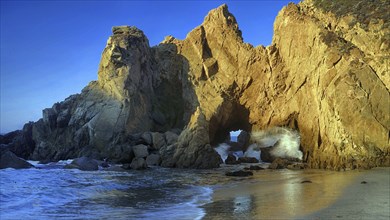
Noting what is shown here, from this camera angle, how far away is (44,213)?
522 inches

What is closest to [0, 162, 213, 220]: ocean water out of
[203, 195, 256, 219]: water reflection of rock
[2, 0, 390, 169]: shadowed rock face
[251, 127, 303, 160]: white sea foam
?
[203, 195, 256, 219]: water reflection of rock

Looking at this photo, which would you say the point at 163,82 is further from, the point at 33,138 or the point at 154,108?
the point at 33,138

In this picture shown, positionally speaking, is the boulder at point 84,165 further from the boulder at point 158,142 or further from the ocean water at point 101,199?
the ocean water at point 101,199

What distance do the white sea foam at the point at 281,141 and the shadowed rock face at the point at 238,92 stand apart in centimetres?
103

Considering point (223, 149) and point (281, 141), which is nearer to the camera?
point (281, 141)

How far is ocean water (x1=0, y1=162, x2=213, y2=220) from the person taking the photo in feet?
42.4

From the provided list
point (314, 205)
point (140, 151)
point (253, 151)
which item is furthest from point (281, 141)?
point (314, 205)

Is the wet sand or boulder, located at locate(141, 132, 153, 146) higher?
boulder, located at locate(141, 132, 153, 146)

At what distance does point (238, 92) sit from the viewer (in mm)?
52312

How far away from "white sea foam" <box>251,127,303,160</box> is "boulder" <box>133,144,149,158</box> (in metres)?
14.4

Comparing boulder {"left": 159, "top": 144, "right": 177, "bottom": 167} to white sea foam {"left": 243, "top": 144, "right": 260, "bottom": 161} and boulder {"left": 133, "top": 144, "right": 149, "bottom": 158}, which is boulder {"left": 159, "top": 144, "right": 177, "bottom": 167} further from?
white sea foam {"left": 243, "top": 144, "right": 260, "bottom": 161}

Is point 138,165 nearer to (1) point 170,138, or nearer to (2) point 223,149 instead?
(1) point 170,138

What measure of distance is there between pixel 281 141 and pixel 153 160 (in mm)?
15152

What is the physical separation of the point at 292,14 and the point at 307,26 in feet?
10.3
